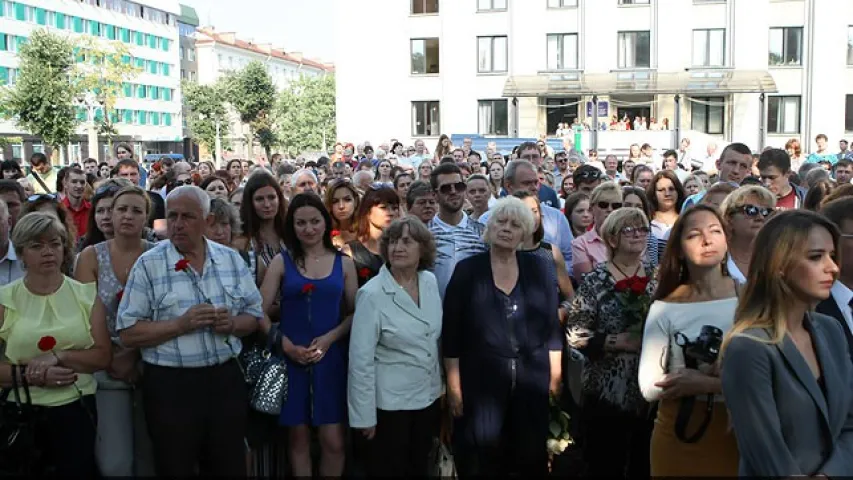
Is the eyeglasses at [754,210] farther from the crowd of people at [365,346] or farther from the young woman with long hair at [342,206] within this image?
the young woman with long hair at [342,206]

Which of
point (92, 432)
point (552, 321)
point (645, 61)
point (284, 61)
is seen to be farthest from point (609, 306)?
point (284, 61)

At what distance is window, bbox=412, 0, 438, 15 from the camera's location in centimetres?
4191

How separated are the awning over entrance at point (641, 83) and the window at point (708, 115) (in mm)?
1267

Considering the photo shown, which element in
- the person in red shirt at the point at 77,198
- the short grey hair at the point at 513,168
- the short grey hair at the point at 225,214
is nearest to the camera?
the short grey hair at the point at 225,214

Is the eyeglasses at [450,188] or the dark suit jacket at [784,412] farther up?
the eyeglasses at [450,188]

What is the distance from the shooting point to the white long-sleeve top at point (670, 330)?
149 inches

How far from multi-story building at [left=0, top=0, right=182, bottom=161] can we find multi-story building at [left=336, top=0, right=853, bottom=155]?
31070 mm

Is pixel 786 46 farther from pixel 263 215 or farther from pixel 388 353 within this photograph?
pixel 388 353

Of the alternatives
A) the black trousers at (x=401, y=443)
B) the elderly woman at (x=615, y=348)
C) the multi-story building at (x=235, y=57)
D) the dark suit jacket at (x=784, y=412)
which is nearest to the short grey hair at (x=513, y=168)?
the elderly woman at (x=615, y=348)

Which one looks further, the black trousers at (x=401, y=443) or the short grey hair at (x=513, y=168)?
the short grey hair at (x=513, y=168)

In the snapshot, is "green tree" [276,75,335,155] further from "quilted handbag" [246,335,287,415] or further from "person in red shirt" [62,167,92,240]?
"quilted handbag" [246,335,287,415]

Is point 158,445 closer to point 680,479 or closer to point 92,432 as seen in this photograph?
point 92,432

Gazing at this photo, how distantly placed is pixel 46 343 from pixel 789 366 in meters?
3.66

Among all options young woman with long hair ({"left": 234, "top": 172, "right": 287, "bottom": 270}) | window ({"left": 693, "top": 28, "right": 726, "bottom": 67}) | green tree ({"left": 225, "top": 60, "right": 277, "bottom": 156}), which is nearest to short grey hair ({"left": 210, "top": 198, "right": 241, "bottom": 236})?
young woman with long hair ({"left": 234, "top": 172, "right": 287, "bottom": 270})
